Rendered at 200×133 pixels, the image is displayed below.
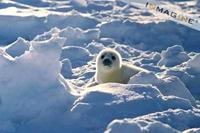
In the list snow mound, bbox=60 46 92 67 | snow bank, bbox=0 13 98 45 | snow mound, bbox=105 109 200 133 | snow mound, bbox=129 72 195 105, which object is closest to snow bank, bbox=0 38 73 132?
snow mound, bbox=105 109 200 133

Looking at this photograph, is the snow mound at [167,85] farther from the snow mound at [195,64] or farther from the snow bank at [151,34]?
the snow bank at [151,34]

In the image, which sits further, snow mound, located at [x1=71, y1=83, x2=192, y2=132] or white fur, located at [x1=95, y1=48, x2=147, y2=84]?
white fur, located at [x1=95, y1=48, x2=147, y2=84]

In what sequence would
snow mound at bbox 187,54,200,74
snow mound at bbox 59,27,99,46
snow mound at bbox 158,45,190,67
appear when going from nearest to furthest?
snow mound at bbox 187,54,200,74 < snow mound at bbox 158,45,190,67 < snow mound at bbox 59,27,99,46

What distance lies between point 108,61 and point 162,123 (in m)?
2.36

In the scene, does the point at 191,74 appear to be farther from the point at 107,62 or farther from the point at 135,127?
the point at 135,127

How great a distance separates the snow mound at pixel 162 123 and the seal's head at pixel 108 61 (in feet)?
5.76

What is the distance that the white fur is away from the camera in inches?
287

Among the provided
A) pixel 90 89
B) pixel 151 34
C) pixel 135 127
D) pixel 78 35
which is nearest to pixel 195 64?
pixel 78 35

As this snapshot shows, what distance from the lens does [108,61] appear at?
23.9 ft

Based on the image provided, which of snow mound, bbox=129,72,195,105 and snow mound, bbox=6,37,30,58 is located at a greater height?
snow mound, bbox=129,72,195,105

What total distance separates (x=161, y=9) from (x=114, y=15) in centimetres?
349

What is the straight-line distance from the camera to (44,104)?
554 cm

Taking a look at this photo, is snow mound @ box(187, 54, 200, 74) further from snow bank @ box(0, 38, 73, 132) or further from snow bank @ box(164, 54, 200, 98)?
snow bank @ box(0, 38, 73, 132)

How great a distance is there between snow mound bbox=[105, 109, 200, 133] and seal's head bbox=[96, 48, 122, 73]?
1756mm
